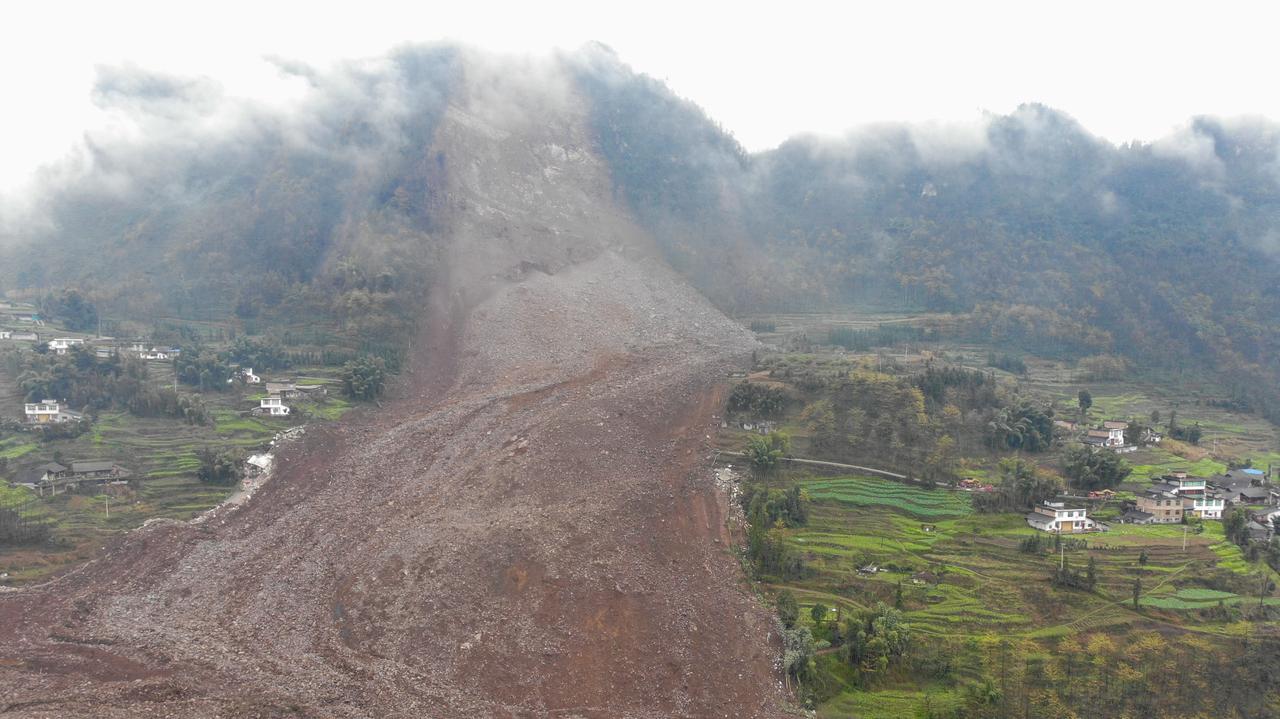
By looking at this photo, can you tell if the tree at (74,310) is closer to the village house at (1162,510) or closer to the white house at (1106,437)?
the village house at (1162,510)

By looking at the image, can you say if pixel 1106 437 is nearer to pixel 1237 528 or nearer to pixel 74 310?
pixel 1237 528

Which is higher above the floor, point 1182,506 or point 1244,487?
point 1244,487

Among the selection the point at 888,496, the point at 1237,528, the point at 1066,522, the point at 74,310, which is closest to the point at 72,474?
the point at 74,310

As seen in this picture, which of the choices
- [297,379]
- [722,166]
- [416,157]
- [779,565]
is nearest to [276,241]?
[416,157]

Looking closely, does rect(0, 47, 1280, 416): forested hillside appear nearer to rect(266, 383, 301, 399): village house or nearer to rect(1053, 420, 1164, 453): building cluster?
rect(266, 383, 301, 399): village house

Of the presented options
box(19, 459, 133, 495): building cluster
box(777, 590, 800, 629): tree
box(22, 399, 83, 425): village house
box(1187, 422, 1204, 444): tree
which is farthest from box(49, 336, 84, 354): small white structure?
box(1187, 422, 1204, 444): tree

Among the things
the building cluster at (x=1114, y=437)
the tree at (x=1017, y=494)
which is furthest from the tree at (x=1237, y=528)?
the building cluster at (x=1114, y=437)

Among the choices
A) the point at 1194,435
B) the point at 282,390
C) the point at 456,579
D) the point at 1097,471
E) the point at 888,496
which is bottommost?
the point at 456,579
